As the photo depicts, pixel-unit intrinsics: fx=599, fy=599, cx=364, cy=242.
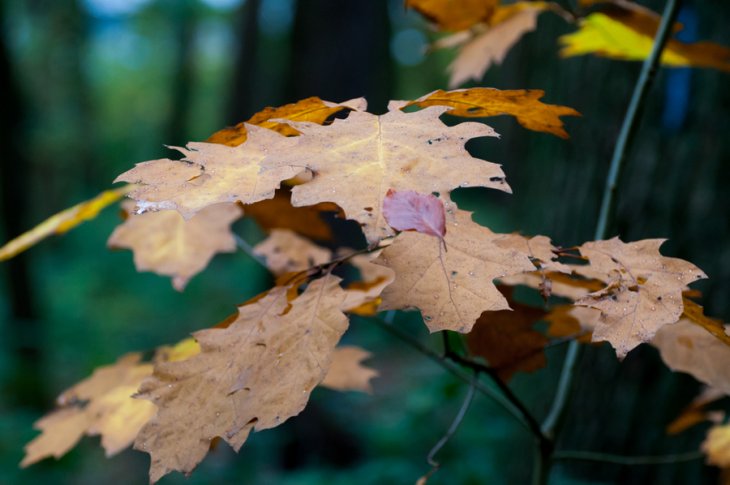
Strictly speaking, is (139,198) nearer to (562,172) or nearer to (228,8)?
(562,172)

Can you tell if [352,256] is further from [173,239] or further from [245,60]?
[245,60]

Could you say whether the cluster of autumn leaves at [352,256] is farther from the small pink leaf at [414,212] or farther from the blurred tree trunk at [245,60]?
the blurred tree trunk at [245,60]

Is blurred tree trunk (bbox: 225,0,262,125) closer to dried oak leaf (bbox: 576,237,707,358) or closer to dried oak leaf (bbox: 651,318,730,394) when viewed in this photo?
dried oak leaf (bbox: 651,318,730,394)

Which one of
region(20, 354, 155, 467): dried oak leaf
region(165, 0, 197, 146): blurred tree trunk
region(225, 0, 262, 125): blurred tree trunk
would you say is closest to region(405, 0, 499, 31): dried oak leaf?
region(20, 354, 155, 467): dried oak leaf

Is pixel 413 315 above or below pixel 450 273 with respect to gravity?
below

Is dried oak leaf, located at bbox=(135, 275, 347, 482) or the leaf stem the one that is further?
the leaf stem

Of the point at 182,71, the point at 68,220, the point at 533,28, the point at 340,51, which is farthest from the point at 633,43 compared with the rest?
the point at 182,71

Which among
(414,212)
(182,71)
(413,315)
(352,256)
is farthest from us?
(182,71)
